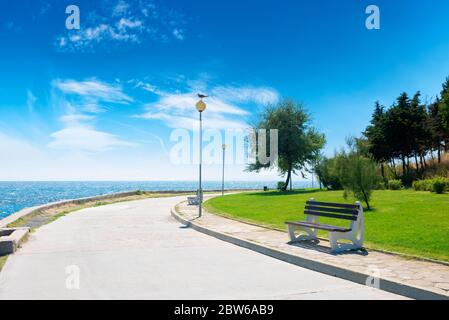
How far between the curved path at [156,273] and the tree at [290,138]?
33465 mm

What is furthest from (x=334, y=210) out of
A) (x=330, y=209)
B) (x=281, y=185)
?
(x=281, y=185)

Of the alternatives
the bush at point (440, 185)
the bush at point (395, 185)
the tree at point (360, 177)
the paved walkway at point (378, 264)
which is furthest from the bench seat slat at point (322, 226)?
the bush at point (395, 185)

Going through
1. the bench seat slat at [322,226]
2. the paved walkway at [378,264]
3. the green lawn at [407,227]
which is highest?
the bench seat slat at [322,226]

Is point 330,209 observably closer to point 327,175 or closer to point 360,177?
point 360,177

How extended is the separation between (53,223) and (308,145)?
32971mm

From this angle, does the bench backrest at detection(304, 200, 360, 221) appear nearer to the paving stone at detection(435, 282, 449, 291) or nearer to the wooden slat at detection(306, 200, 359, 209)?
the wooden slat at detection(306, 200, 359, 209)

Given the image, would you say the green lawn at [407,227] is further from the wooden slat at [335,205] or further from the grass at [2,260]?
the grass at [2,260]

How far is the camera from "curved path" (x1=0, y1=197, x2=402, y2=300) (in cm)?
546

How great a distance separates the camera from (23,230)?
34.8ft

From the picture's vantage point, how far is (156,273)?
6629mm

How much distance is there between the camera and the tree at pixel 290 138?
42.9 metres

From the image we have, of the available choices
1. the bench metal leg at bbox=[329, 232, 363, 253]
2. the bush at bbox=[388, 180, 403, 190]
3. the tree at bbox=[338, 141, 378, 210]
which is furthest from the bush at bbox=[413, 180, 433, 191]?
the bench metal leg at bbox=[329, 232, 363, 253]

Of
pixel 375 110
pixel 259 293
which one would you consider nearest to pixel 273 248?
pixel 259 293
